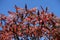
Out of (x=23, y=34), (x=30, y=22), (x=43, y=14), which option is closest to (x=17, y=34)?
(x=23, y=34)

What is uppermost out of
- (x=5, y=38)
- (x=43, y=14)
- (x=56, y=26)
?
(x=43, y=14)

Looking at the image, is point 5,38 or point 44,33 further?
point 5,38

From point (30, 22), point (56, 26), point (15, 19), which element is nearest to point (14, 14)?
point (15, 19)

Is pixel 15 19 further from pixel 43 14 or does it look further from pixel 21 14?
pixel 43 14

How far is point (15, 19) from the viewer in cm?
706

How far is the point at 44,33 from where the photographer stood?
6.80m

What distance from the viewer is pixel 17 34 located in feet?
23.0

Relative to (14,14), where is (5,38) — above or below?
below

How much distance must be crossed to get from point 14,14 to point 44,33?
4.35 feet

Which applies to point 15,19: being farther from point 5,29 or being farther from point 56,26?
point 56,26

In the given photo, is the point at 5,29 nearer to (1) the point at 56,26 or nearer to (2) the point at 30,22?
(2) the point at 30,22

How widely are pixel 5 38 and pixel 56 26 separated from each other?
200 centimetres

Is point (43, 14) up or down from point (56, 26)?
up

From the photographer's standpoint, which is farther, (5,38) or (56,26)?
(5,38)
